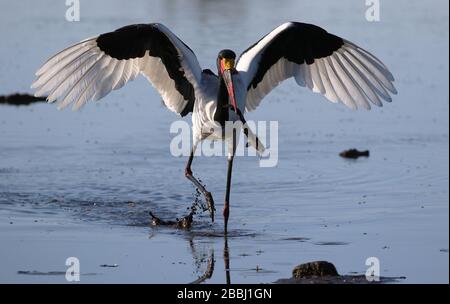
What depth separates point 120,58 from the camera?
10.4 metres

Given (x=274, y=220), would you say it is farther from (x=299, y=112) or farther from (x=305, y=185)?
(x=299, y=112)

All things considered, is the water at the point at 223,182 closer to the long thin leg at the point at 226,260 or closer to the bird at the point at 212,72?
the long thin leg at the point at 226,260

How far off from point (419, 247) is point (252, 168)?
3.50 meters

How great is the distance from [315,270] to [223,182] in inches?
160

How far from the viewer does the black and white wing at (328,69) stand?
11.1 meters

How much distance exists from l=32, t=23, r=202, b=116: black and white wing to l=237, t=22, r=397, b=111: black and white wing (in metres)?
0.82

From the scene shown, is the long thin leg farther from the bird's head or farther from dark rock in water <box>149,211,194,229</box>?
the bird's head

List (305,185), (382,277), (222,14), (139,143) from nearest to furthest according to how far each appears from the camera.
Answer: (382,277) → (305,185) → (139,143) → (222,14)

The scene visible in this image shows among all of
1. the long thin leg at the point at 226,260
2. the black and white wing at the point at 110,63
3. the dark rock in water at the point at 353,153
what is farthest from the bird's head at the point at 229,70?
the dark rock in water at the point at 353,153

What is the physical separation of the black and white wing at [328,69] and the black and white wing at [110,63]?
0.82m

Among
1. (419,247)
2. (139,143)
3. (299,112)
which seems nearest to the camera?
(419,247)

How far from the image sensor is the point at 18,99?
53.9 ft

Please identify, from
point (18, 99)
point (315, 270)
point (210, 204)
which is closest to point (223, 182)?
point (210, 204)

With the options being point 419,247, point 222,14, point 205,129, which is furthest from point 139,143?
point 222,14
